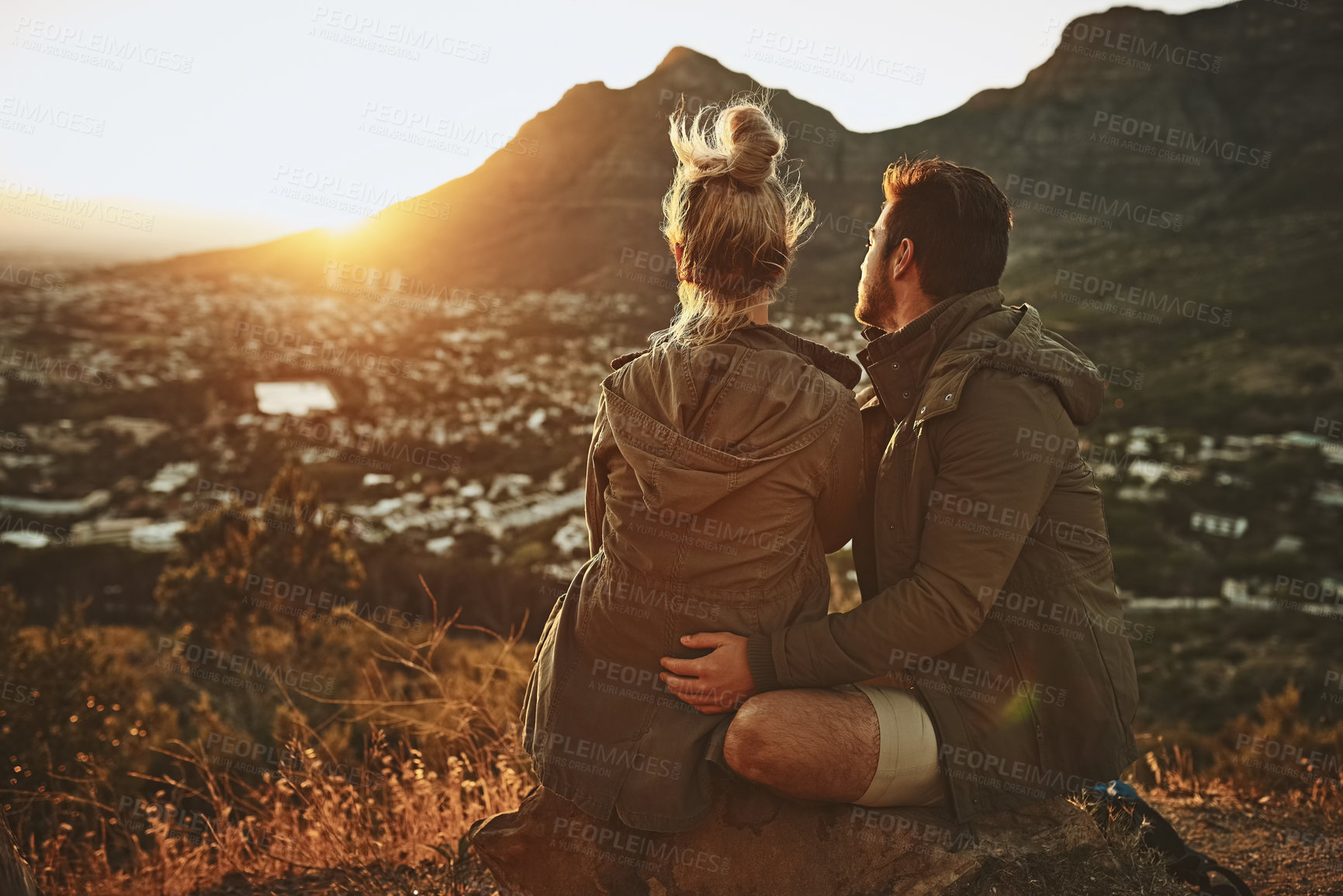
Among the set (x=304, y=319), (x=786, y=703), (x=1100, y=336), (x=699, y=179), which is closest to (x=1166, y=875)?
(x=786, y=703)

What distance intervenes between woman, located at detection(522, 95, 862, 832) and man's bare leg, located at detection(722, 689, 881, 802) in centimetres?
10

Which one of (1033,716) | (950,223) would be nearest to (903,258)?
(950,223)

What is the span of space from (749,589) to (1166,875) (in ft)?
5.12

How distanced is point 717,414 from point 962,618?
807 millimetres

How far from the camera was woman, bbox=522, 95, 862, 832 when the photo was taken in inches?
84.9

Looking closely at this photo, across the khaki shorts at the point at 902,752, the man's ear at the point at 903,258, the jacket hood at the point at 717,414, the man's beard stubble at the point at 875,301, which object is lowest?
the khaki shorts at the point at 902,752

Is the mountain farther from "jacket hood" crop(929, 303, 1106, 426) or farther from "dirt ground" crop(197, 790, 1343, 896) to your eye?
"jacket hood" crop(929, 303, 1106, 426)

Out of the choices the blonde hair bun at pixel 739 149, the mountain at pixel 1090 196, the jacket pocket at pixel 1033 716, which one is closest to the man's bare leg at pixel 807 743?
the jacket pocket at pixel 1033 716

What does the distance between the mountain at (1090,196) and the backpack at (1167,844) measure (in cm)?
3490

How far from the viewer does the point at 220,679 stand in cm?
860

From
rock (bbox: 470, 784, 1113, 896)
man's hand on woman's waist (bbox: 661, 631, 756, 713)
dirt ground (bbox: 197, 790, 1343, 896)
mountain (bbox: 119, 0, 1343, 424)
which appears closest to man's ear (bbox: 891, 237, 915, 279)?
man's hand on woman's waist (bbox: 661, 631, 756, 713)

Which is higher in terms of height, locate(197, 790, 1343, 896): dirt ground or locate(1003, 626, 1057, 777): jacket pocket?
locate(1003, 626, 1057, 777): jacket pocket

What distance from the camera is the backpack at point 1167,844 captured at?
2.68 m

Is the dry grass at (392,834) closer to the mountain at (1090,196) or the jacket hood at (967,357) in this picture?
the jacket hood at (967,357)
